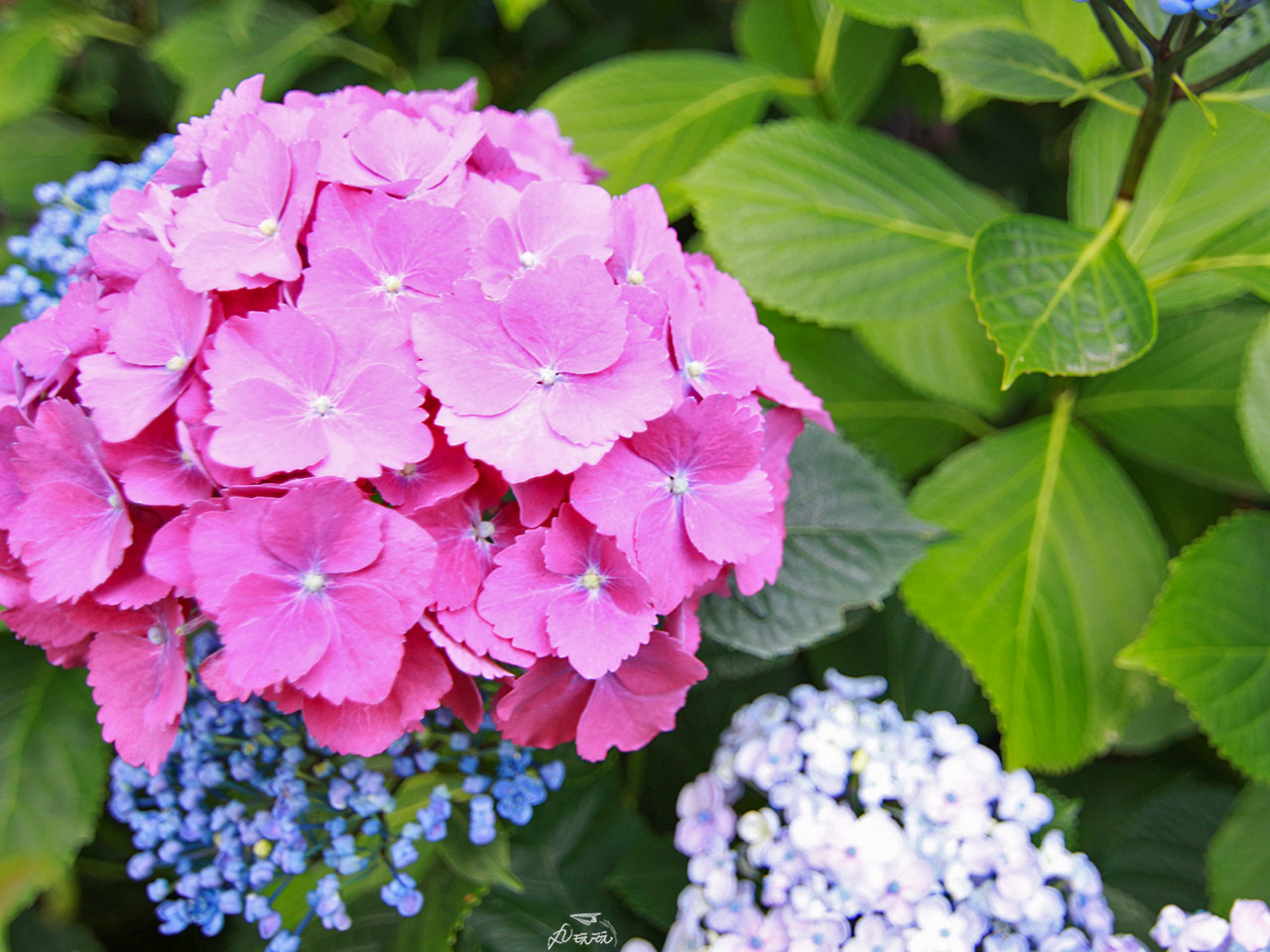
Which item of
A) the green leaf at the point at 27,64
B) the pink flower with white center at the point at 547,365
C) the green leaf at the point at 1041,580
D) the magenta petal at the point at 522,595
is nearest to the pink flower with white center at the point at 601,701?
the magenta petal at the point at 522,595

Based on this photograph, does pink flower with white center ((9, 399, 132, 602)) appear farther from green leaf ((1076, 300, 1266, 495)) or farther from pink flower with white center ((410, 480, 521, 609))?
green leaf ((1076, 300, 1266, 495))

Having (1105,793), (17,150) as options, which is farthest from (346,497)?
(17,150)

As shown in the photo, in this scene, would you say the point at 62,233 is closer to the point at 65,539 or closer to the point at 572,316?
the point at 65,539

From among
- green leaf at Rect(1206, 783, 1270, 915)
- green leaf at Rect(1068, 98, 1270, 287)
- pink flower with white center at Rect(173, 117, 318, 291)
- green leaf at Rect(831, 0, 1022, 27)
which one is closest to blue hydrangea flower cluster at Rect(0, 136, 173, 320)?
pink flower with white center at Rect(173, 117, 318, 291)

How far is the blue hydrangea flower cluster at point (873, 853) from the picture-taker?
0.62m

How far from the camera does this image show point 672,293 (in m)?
0.55

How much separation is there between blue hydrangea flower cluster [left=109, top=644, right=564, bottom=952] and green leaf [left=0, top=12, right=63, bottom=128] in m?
0.85

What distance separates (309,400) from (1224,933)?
2.22 feet

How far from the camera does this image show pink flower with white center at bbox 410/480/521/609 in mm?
500

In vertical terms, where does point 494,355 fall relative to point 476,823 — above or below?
above

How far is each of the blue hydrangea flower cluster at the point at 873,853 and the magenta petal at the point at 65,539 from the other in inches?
17.4

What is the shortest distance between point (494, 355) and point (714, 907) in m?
0.43

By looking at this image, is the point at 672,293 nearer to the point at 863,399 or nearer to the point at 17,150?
the point at 863,399

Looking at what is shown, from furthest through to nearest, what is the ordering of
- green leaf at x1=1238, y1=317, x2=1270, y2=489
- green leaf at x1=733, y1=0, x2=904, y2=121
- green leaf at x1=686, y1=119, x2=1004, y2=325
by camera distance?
green leaf at x1=733, y1=0, x2=904, y2=121 < green leaf at x1=686, y1=119, x2=1004, y2=325 < green leaf at x1=1238, y1=317, x2=1270, y2=489
